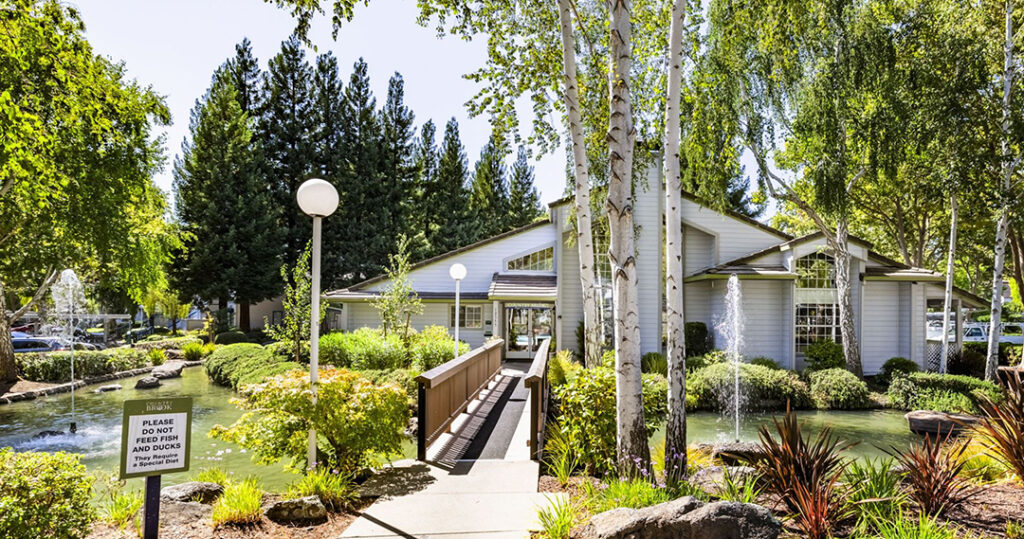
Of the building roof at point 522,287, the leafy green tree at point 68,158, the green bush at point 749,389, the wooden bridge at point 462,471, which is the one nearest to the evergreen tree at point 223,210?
the leafy green tree at point 68,158

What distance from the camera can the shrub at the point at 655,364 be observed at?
50.9ft

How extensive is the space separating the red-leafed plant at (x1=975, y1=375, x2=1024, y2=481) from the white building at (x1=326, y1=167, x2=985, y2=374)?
1112 centimetres

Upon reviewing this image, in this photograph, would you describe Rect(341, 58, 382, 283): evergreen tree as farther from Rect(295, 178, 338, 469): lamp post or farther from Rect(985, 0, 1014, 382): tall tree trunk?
Rect(985, 0, 1014, 382): tall tree trunk

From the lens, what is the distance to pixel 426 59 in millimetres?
8562

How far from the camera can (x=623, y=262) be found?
489 centimetres

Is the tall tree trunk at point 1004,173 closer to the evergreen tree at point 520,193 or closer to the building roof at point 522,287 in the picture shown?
the building roof at point 522,287

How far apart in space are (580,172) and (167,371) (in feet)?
53.7

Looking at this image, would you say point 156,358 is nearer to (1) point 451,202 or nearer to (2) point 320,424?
(2) point 320,424

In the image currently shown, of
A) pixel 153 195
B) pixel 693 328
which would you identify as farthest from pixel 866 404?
pixel 153 195

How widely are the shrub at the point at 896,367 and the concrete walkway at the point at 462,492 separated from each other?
13.0 metres

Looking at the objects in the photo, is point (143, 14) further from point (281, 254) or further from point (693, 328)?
point (281, 254)

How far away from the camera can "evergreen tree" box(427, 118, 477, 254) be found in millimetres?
33094

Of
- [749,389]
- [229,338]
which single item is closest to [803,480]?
[749,389]

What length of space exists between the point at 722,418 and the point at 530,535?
961cm
